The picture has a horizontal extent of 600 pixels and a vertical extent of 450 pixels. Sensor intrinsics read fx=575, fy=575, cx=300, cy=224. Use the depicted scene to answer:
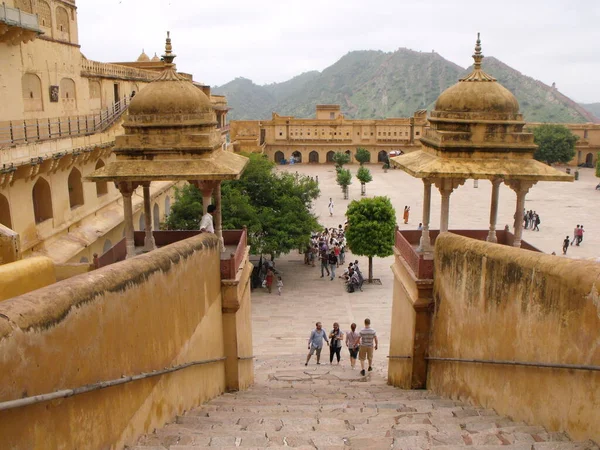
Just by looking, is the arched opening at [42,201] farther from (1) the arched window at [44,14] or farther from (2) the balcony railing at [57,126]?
(1) the arched window at [44,14]

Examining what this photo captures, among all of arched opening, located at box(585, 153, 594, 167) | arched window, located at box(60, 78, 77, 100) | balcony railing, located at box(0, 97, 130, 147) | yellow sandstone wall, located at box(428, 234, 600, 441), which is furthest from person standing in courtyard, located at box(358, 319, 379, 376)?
arched opening, located at box(585, 153, 594, 167)

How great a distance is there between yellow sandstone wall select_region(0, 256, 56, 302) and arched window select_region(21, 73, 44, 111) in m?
12.4

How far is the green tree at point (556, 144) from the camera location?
55322 mm

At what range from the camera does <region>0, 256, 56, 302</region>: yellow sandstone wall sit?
5.94 metres

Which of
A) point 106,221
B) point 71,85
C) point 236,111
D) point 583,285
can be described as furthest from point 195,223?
point 236,111

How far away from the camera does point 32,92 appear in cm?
1784

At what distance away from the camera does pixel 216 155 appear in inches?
382

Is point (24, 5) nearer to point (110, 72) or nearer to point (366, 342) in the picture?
point (110, 72)

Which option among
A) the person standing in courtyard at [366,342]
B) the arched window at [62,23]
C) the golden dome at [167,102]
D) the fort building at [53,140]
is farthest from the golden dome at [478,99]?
the arched window at [62,23]

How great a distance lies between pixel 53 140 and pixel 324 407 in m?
11.2

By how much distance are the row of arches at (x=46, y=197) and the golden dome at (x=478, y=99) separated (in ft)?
32.0

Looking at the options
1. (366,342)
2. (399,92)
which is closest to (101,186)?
(366,342)

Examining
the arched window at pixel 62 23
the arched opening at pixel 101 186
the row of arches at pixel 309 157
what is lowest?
the row of arches at pixel 309 157

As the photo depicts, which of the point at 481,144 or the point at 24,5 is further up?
the point at 24,5
